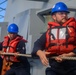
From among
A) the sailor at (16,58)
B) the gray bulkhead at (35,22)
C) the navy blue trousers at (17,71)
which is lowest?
the navy blue trousers at (17,71)

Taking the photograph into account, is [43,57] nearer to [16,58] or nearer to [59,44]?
[59,44]

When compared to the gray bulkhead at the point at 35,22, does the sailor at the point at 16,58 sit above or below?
below

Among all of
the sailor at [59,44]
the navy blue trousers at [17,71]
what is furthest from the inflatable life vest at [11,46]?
the sailor at [59,44]

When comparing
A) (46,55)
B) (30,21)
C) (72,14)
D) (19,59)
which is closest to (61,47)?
(46,55)

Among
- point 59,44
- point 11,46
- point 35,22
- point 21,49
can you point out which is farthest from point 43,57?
point 35,22

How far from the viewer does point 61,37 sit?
3.42m

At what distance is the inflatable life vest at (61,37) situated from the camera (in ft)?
10.9

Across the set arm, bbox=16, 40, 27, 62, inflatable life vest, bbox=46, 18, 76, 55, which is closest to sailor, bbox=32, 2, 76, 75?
inflatable life vest, bbox=46, 18, 76, 55

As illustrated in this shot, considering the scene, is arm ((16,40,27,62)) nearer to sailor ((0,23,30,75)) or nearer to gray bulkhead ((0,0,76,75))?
sailor ((0,23,30,75))

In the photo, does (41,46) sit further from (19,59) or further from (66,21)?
(19,59)

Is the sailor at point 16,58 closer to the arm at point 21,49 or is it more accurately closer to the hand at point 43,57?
the arm at point 21,49

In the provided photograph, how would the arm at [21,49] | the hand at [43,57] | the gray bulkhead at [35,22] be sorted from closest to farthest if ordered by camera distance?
the hand at [43,57] → the arm at [21,49] → the gray bulkhead at [35,22]

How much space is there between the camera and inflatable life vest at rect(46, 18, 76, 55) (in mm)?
3336

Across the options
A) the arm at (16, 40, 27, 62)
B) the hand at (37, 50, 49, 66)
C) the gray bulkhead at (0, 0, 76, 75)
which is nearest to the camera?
the hand at (37, 50, 49, 66)
